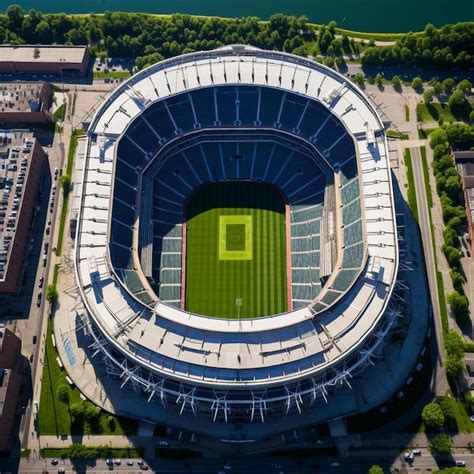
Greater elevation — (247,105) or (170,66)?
(170,66)

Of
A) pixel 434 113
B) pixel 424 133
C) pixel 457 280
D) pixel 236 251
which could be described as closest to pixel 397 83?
pixel 434 113

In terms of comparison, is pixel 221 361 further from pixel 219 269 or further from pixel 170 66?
pixel 170 66

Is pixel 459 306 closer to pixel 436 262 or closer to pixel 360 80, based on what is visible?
pixel 436 262

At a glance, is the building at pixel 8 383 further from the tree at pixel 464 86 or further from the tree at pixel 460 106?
the tree at pixel 464 86

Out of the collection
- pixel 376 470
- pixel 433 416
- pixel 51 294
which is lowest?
pixel 376 470

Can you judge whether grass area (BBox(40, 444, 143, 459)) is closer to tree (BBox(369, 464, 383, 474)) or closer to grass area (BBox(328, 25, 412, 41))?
tree (BBox(369, 464, 383, 474))

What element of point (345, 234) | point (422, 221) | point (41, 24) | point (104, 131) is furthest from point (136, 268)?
point (41, 24)

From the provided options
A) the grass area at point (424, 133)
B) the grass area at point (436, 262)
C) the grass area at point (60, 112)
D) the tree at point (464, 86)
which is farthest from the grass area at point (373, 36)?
the grass area at point (60, 112)
